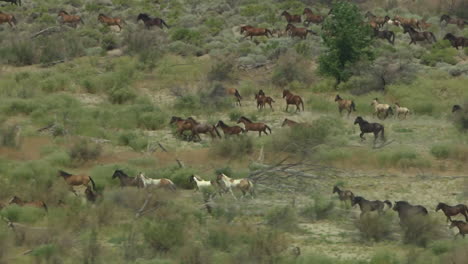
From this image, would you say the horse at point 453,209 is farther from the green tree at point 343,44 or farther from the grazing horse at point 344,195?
the green tree at point 343,44

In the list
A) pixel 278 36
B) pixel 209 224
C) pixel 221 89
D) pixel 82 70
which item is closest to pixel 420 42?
pixel 278 36

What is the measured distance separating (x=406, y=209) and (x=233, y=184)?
147 inches

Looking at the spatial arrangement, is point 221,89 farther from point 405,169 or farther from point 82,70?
point 405,169

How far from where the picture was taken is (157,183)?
19.0m

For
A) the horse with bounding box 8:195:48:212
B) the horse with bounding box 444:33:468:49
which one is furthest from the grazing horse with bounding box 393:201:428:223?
the horse with bounding box 444:33:468:49

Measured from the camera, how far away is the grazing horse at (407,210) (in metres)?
16.9

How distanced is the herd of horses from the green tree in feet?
42.6

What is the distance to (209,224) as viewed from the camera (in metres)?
17.1

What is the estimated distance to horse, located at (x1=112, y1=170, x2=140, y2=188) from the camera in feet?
62.6

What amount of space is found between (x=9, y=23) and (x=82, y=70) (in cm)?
820

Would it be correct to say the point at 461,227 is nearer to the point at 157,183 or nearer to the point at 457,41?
the point at 157,183

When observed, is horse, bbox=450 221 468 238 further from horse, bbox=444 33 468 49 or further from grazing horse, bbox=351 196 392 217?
horse, bbox=444 33 468 49

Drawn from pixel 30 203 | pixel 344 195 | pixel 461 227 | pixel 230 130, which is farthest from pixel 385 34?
pixel 30 203

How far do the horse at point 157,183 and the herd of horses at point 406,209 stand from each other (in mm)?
3607
